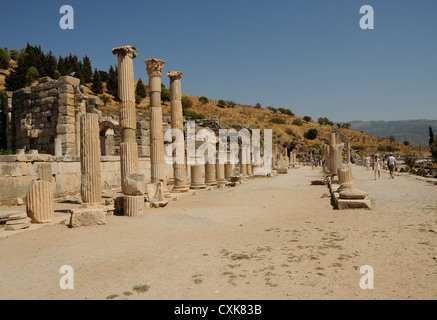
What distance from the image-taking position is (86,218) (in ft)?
26.8

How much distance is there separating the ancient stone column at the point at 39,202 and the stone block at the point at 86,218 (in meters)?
0.92

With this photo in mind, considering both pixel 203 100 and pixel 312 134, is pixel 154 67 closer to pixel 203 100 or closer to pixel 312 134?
pixel 312 134

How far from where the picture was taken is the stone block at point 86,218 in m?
8.05

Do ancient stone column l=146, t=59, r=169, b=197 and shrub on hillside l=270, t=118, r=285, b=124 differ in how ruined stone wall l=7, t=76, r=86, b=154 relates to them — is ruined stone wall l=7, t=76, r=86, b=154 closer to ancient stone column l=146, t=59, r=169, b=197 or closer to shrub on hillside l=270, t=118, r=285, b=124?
ancient stone column l=146, t=59, r=169, b=197

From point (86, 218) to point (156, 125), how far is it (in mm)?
7017

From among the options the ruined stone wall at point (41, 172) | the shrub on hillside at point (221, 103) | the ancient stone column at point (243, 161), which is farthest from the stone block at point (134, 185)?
the shrub on hillside at point (221, 103)

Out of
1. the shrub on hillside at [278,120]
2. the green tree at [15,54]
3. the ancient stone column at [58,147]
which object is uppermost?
the green tree at [15,54]

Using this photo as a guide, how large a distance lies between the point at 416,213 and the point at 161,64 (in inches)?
466

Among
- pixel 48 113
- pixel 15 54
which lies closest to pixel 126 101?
pixel 48 113

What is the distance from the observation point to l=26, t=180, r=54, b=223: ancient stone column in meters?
8.34

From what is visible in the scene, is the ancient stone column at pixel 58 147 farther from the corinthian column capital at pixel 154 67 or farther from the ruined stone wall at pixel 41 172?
the corinthian column capital at pixel 154 67

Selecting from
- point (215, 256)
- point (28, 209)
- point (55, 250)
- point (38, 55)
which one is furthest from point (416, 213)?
point (38, 55)

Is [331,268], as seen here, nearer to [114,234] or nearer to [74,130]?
[114,234]

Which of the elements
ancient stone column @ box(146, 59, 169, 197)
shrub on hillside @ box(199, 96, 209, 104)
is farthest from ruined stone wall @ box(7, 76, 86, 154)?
shrub on hillside @ box(199, 96, 209, 104)
